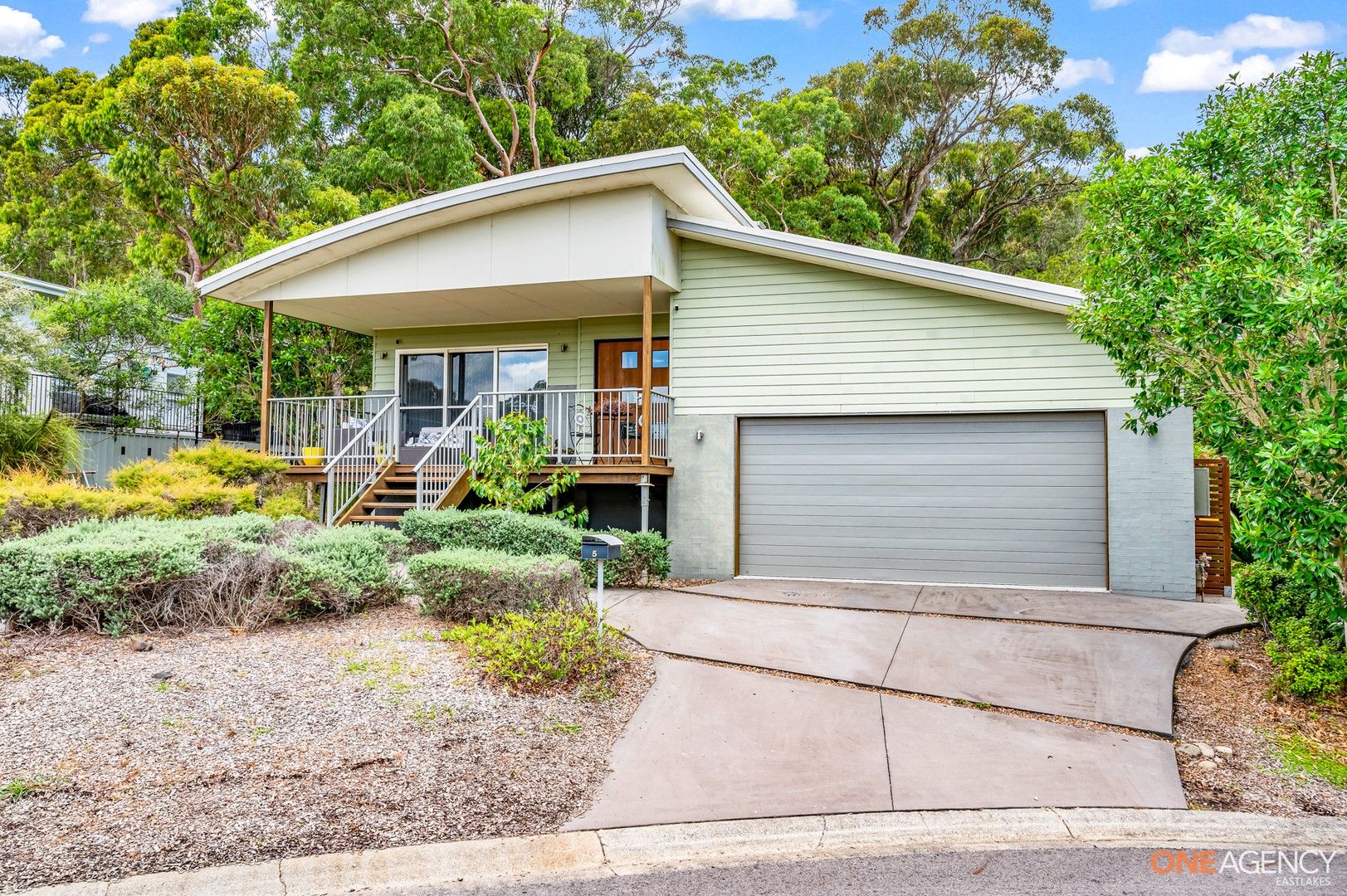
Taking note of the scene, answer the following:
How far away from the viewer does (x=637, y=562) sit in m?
9.28

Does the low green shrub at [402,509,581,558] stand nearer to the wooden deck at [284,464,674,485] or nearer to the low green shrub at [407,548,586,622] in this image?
the low green shrub at [407,548,586,622]

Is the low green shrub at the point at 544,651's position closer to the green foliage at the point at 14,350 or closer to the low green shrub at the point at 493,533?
the low green shrub at the point at 493,533

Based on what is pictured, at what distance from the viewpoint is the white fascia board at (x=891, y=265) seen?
29.7 feet

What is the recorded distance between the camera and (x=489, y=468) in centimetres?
952

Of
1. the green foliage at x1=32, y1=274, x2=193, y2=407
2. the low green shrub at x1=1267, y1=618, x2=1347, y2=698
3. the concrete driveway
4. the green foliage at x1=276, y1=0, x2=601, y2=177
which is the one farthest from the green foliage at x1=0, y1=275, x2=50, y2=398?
the low green shrub at x1=1267, y1=618, x2=1347, y2=698

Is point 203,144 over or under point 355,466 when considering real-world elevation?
over

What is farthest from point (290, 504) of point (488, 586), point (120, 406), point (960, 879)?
point (120, 406)

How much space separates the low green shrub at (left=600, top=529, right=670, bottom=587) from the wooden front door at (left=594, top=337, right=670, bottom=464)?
135 centimetres

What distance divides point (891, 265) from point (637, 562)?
4.54 meters

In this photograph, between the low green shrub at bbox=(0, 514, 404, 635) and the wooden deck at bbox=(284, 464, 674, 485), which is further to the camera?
the wooden deck at bbox=(284, 464, 674, 485)

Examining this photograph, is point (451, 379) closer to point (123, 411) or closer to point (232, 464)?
point (232, 464)

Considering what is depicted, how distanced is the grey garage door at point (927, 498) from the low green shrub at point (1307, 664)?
146 inches

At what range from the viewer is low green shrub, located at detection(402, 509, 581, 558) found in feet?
26.3

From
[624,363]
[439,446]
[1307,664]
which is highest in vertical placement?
[624,363]
